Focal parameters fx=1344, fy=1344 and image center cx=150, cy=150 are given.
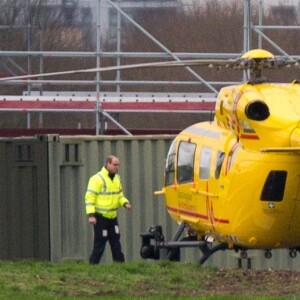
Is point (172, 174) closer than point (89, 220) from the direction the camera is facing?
Yes

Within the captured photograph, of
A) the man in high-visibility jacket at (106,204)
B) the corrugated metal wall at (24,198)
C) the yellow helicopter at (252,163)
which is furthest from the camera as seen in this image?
the corrugated metal wall at (24,198)

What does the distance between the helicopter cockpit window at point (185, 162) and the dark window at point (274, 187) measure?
1921mm

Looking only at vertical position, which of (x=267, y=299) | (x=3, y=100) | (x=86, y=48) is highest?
(x=86, y=48)

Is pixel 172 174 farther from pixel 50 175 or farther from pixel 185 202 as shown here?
pixel 50 175

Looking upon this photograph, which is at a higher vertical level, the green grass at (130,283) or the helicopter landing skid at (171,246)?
the helicopter landing skid at (171,246)

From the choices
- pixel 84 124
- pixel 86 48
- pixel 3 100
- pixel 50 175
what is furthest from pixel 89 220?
pixel 84 124

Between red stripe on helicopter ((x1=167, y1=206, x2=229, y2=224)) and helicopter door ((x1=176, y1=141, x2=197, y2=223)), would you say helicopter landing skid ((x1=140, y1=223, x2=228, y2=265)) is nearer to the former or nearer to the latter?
red stripe on helicopter ((x1=167, y1=206, x2=229, y2=224))

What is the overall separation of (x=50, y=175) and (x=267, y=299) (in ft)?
25.7

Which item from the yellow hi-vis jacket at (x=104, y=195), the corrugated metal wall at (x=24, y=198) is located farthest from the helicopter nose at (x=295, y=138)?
the corrugated metal wall at (x=24, y=198)

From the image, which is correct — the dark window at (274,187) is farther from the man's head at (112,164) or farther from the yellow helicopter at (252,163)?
the man's head at (112,164)

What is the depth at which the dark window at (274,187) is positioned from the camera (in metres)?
14.5

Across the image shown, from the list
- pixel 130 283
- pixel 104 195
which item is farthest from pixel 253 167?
pixel 104 195

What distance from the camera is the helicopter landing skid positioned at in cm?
1666

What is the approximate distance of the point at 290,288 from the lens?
13.6 meters
